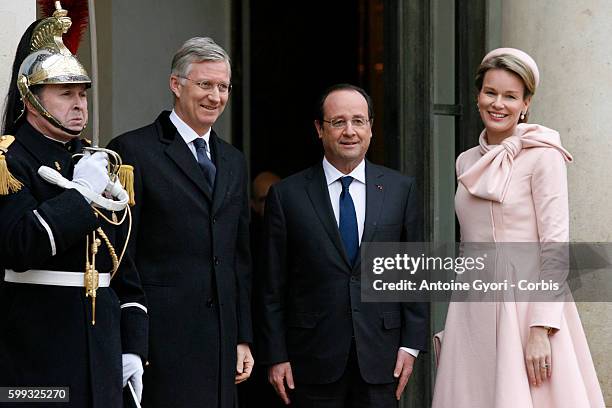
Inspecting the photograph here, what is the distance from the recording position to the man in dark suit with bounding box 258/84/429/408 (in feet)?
15.8

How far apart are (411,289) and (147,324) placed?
1337 millimetres

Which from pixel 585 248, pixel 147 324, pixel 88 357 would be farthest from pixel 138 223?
pixel 585 248

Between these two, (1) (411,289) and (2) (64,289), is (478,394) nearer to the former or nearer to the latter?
(1) (411,289)

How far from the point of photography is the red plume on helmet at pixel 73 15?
4.47 m

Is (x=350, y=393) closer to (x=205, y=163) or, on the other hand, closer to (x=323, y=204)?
(x=323, y=204)

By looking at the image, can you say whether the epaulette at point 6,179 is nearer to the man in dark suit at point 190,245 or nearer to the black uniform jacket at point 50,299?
the black uniform jacket at point 50,299

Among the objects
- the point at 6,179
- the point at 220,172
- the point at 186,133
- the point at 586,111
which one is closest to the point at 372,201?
the point at 220,172

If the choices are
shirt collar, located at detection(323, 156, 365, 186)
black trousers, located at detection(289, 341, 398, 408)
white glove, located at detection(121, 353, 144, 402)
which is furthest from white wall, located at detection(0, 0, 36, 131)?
black trousers, located at detection(289, 341, 398, 408)

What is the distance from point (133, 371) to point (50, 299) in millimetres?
421

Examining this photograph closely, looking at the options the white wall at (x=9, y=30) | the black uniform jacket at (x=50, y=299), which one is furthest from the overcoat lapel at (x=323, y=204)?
the white wall at (x=9, y=30)

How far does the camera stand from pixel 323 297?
4.87m

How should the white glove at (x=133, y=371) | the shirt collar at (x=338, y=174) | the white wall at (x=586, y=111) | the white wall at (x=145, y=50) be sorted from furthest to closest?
the white wall at (x=145, y=50) < the white wall at (x=586, y=111) < the shirt collar at (x=338, y=174) < the white glove at (x=133, y=371)

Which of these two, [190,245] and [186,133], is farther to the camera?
[186,133]

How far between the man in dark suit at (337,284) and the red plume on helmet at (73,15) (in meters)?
1.01
